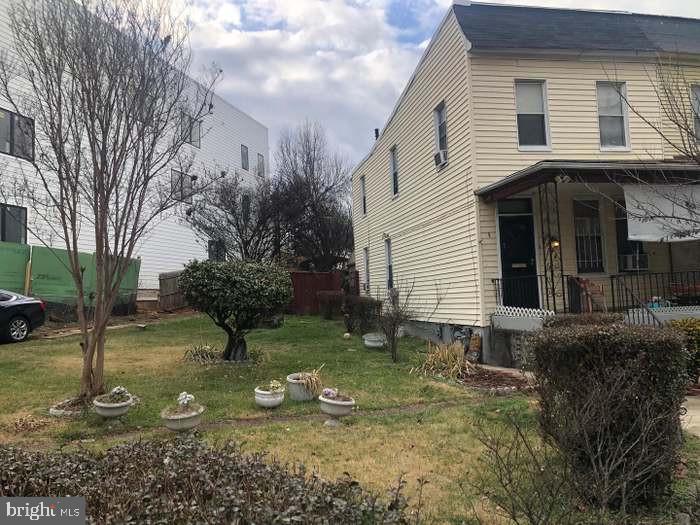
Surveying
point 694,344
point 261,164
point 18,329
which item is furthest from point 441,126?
point 261,164

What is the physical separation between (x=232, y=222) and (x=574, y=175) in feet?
51.1

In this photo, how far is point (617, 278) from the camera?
1084cm

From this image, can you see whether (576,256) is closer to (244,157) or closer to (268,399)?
(268,399)

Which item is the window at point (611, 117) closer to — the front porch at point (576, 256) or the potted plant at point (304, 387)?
the front porch at point (576, 256)

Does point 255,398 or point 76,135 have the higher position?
point 76,135

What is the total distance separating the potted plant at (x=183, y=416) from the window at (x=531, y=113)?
8802 mm

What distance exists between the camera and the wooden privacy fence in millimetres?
21453

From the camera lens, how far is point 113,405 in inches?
249

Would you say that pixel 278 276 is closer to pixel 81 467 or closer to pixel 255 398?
pixel 255 398

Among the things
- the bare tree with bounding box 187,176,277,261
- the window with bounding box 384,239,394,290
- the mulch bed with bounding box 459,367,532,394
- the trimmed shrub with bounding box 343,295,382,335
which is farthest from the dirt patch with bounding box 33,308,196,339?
the mulch bed with bounding box 459,367,532,394

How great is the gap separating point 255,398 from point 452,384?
3164 mm

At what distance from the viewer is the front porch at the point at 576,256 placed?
1064 cm

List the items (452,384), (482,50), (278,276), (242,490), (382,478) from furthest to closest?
(482,50) → (278,276) → (452,384) → (382,478) → (242,490)

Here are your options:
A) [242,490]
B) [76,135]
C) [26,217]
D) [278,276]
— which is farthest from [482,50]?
[26,217]
